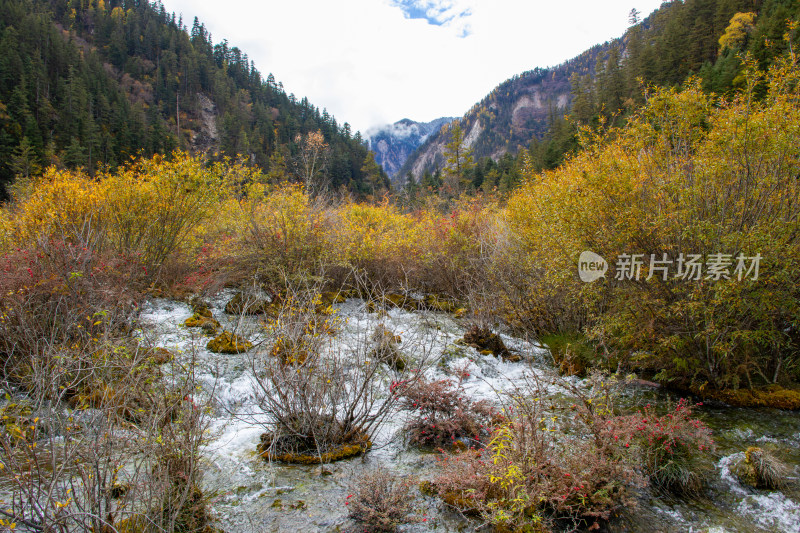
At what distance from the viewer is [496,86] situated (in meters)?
170

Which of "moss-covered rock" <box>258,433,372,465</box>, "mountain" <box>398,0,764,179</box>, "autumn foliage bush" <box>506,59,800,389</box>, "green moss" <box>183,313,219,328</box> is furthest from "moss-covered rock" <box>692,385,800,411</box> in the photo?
"green moss" <box>183,313,219,328</box>

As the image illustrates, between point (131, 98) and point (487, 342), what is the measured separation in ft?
258

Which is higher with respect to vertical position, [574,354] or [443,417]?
[574,354]

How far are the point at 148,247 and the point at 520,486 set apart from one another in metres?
9.94

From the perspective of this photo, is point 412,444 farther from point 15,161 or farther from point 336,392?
point 15,161

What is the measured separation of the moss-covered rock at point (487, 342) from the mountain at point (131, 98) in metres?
27.5

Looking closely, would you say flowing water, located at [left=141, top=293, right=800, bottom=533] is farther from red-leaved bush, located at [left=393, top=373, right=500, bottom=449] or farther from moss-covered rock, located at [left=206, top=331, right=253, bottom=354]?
moss-covered rock, located at [left=206, top=331, right=253, bottom=354]

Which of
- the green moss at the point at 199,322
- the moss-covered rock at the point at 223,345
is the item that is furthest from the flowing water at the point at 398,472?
the green moss at the point at 199,322

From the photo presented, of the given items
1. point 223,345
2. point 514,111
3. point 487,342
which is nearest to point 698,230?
point 487,342

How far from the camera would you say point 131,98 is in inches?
2515

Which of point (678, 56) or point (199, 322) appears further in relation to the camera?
point (678, 56)

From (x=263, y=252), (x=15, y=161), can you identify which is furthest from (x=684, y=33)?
(x=15, y=161)

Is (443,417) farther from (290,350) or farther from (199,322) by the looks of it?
(199,322)

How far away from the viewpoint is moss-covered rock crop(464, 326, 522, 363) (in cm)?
918
